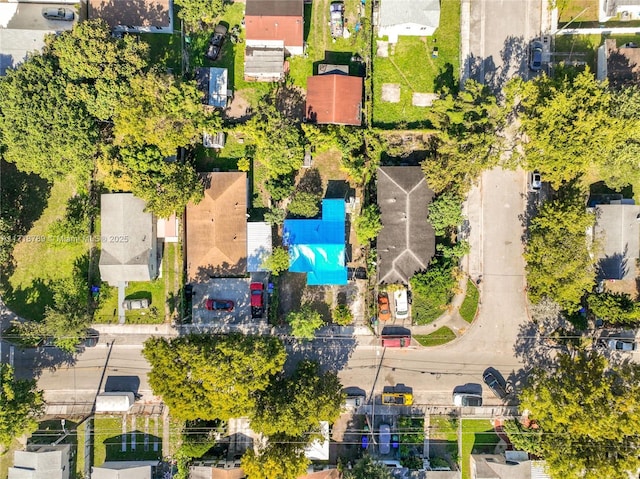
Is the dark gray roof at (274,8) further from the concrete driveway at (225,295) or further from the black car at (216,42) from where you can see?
the concrete driveway at (225,295)

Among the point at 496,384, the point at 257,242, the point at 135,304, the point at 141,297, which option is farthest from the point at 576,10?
the point at 135,304

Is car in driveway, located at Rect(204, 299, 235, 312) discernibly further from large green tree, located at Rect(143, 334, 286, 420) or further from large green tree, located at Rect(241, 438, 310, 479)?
large green tree, located at Rect(241, 438, 310, 479)

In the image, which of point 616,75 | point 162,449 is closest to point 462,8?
point 616,75

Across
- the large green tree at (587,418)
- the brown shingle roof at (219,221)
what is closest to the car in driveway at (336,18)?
the brown shingle roof at (219,221)

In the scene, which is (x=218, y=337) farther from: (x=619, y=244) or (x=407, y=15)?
(x=619, y=244)

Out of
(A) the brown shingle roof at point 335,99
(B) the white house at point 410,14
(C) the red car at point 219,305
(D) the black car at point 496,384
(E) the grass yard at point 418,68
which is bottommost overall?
(D) the black car at point 496,384

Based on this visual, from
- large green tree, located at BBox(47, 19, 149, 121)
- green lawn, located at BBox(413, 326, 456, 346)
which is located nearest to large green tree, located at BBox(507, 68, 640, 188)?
green lawn, located at BBox(413, 326, 456, 346)
